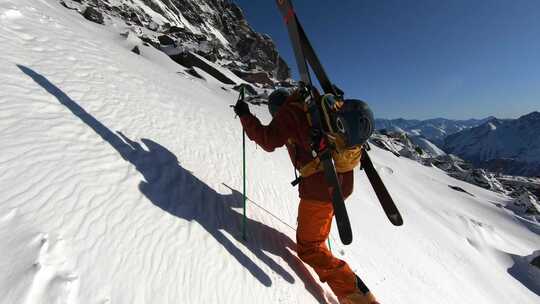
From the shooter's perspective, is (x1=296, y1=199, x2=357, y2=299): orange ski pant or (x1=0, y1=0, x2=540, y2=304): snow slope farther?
(x1=296, y1=199, x2=357, y2=299): orange ski pant

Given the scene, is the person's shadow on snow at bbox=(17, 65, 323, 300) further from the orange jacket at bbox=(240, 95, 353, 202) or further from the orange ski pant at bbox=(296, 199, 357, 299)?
the orange jacket at bbox=(240, 95, 353, 202)

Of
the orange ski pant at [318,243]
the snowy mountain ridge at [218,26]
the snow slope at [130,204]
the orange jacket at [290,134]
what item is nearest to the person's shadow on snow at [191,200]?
the snow slope at [130,204]

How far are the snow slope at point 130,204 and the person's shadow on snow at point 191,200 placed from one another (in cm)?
2

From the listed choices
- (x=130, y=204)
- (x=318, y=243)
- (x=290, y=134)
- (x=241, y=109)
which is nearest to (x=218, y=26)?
(x=241, y=109)

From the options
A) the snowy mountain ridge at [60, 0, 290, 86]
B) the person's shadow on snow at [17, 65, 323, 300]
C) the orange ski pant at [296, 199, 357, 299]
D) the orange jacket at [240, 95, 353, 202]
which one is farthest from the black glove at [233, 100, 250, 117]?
the snowy mountain ridge at [60, 0, 290, 86]

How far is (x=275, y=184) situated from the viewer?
17.4 ft

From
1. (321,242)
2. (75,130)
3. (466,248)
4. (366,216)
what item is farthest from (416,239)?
(75,130)

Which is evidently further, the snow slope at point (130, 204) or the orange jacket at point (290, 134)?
the orange jacket at point (290, 134)

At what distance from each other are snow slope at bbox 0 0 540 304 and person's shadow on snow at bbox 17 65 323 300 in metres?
0.02

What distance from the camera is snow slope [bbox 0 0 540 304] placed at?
181 centimetres

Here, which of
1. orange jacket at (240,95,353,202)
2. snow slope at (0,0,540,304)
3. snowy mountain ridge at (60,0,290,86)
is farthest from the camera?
snowy mountain ridge at (60,0,290,86)

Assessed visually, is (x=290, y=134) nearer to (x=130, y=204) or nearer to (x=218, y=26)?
(x=130, y=204)

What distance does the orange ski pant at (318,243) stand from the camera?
9.40ft

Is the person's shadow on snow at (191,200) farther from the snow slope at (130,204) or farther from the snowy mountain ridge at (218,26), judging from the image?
the snowy mountain ridge at (218,26)
